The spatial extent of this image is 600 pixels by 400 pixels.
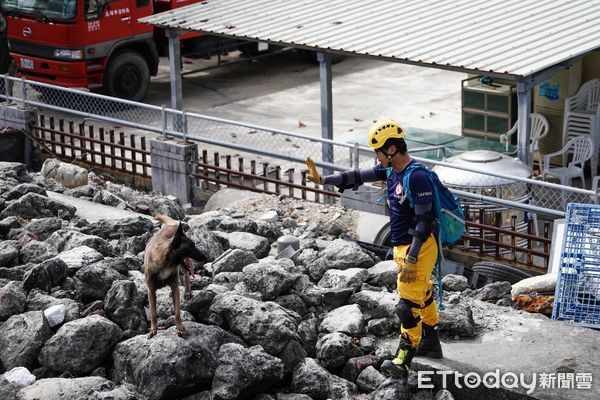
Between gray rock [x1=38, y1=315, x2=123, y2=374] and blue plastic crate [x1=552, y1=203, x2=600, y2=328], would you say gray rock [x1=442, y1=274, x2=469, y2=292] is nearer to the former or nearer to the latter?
blue plastic crate [x1=552, y1=203, x2=600, y2=328]

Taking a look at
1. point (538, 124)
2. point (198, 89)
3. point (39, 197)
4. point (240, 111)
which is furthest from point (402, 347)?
point (198, 89)

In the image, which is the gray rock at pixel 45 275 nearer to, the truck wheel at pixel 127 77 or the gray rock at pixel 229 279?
the gray rock at pixel 229 279

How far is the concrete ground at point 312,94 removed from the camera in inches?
734

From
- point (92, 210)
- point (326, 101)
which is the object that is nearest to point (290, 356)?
point (92, 210)

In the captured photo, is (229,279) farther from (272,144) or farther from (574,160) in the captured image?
(272,144)

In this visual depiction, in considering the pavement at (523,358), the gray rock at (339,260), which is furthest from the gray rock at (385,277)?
the pavement at (523,358)

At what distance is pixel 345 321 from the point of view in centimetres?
841

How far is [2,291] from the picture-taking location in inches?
338

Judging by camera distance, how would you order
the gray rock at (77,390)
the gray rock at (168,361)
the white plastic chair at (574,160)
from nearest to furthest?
the gray rock at (77,390), the gray rock at (168,361), the white plastic chair at (574,160)

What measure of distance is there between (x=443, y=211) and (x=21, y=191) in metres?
5.62

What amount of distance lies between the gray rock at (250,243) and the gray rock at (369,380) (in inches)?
100.0

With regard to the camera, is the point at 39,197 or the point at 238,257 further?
the point at 39,197

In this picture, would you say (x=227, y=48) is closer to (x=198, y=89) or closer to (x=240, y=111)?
(x=198, y=89)

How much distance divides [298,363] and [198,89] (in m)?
13.7
